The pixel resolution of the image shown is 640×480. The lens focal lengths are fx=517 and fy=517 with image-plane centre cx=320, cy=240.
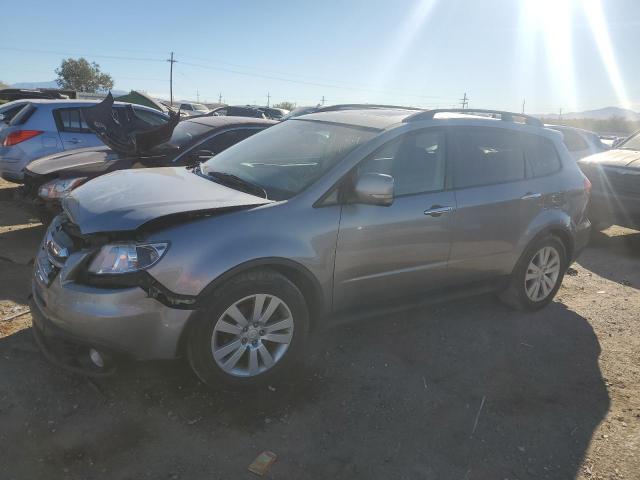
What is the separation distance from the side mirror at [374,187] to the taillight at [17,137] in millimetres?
6641

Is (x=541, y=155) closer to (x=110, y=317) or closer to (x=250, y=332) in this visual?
(x=250, y=332)

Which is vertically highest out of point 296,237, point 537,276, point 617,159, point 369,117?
point 369,117

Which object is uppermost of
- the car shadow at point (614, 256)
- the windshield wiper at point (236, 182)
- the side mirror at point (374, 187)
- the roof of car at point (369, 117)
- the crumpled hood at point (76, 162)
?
the roof of car at point (369, 117)

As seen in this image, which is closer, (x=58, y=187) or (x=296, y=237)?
(x=296, y=237)

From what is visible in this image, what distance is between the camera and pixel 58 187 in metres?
5.34

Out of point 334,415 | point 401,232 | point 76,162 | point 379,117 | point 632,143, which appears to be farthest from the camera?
point 632,143

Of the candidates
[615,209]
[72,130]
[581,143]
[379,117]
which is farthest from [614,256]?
[72,130]

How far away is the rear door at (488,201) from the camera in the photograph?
396 cm

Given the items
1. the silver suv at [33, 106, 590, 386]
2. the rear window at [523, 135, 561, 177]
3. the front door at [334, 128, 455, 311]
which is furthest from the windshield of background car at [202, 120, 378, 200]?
the rear window at [523, 135, 561, 177]

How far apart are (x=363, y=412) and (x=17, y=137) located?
7238 millimetres

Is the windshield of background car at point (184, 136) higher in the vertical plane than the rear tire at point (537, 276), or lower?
higher

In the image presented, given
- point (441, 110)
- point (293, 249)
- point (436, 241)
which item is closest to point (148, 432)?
point (293, 249)

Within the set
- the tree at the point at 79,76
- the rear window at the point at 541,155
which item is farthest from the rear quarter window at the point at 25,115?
the tree at the point at 79,76

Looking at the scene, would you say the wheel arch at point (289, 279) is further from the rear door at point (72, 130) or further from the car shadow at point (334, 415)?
the rear door at point (72, 130)
